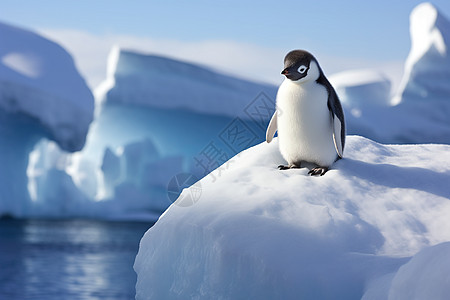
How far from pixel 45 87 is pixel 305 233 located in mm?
13222

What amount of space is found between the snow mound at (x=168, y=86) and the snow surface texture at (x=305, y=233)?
1464cm

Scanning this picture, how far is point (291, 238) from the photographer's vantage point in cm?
297

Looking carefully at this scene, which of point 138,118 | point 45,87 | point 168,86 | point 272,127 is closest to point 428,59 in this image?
point 168,86

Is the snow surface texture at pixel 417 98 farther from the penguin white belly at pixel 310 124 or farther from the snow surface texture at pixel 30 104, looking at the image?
the penguin white belly at pixel 310 124

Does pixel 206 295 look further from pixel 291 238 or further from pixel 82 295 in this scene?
pixel 82 295

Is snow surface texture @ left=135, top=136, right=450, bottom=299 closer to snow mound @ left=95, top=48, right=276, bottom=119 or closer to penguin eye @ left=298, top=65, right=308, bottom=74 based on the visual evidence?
penguin eye @ left=298, top=65, right=308, bottom=74

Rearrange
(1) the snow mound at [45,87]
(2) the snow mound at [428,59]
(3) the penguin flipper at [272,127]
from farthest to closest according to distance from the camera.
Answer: (2) the snow mound at [428,59]
(1) the snow mound at [45,87]
(3) the penguin flipper at [272,127]

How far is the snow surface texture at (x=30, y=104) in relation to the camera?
589 inches

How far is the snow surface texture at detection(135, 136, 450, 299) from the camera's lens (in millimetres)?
2746

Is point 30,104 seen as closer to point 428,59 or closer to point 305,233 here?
point 428,59

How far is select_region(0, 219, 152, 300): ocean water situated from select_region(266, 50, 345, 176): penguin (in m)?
4.46

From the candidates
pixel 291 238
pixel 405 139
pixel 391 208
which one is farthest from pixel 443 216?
pixel 405 139

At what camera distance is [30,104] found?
14984 mm

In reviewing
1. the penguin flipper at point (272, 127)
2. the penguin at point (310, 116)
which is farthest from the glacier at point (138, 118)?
the penguin at point (310, 116)
